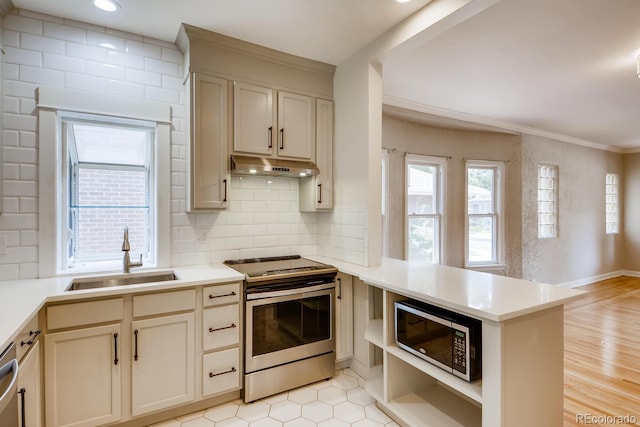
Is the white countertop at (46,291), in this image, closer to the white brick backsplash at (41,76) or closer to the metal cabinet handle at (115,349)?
the metal cabinet handle at (115,349)

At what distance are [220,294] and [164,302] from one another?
0.35 meters

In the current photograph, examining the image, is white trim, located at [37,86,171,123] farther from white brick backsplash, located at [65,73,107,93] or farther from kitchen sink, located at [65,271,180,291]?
kitchen sink, located at [65,271,180,291]

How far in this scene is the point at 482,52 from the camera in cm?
268

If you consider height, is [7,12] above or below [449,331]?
above

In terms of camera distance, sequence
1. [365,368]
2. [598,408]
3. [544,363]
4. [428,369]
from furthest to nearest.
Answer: [365,368] < [598,408] < [428,369] < [544,363]

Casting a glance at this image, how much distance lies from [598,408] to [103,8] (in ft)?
14.3

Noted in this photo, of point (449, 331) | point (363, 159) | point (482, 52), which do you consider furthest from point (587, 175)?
point (449, 331)

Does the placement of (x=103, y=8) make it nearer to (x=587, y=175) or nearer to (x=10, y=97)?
(x=10, y=97)

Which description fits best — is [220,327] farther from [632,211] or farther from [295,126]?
[632,211]

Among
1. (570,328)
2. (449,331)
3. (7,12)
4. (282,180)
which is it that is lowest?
(570,328)

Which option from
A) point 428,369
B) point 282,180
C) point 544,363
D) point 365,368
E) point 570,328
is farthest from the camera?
point 570,328

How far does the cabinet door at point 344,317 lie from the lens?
102 inches

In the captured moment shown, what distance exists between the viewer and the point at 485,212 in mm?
5020

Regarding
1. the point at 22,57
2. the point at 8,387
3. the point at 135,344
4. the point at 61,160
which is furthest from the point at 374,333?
the point at 22,57
